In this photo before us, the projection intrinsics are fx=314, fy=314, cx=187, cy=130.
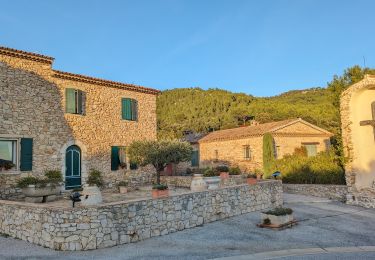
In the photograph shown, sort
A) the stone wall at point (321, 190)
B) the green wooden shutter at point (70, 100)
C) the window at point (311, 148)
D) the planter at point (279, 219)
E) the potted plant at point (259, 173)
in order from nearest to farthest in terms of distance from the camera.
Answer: the planter at point (279, 219)
the green wooden shutter at point (70, 100)
the stone wall at point (321, 190)
the potted plant at point (259, 173)
the window at point (311, 148)

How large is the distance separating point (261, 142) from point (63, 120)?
14.1 meters

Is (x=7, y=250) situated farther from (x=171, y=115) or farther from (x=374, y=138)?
(x=171, y=115)

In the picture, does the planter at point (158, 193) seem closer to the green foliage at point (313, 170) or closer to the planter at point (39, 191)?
the planter at point (39, 191)

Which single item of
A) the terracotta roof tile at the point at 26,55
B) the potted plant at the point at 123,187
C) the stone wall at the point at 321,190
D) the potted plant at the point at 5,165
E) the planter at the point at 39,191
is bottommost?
the stone wall at the point at 321,190

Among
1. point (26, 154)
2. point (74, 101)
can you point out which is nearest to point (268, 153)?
point (74, 101)

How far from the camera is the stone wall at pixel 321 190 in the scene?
51.0 feet

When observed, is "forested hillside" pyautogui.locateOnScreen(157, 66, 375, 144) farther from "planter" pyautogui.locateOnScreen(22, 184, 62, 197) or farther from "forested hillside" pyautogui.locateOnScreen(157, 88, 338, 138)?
"planter" pyautogui.locateOnScreen(22, 184, 62, 197)

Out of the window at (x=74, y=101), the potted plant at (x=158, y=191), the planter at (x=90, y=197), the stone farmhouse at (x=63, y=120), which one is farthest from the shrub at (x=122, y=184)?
the planter at (x=90, y=197)

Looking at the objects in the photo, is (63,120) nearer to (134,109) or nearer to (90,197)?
(134,109)

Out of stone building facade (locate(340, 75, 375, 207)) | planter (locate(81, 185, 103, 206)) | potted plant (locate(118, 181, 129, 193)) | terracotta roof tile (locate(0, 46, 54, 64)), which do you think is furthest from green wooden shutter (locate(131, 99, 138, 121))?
stone building facade (locate(340, 75, 375, 207))

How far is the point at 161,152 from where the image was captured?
15.5m

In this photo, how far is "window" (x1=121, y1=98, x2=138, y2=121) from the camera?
59.3 ft

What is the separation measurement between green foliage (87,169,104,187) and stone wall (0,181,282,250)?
635cm

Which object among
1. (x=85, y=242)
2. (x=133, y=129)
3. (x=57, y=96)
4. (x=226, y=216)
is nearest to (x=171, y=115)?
(x=133, y=129)
